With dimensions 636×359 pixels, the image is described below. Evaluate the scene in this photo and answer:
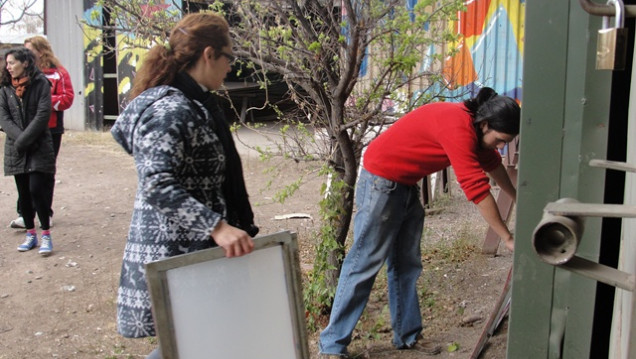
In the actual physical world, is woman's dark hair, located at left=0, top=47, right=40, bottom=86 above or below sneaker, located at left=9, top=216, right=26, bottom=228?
above

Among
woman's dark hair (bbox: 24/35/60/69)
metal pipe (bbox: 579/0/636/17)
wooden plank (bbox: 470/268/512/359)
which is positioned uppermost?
woman's dark hair (bbox: 24/35/60/69)

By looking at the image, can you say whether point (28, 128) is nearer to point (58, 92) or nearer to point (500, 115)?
point (58, 92)

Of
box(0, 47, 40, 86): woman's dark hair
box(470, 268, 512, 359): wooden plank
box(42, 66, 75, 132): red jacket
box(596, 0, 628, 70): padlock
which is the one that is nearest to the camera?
box(596, 0, 628, 70): padlock

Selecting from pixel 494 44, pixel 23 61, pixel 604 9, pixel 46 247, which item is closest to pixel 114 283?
pixel 46 247

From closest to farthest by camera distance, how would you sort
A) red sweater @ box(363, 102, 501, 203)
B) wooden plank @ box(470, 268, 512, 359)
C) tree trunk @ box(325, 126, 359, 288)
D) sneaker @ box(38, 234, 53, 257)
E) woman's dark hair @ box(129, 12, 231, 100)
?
woman's dark hair @ box(129, 12, 231, 100) < red sweater @ box(363, 102, 501, 203) < wooden plank @ box(470, 268, 512, 359) < tree trunk @ box(325, 126, 359, 288) < sneaker @ box(38, 234, 53, 257)

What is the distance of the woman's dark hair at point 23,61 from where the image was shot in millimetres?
6090

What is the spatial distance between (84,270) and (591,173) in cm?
468

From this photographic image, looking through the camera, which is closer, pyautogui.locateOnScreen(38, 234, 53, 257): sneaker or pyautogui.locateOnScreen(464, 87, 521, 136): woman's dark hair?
pyautogui.locateOnScreen(464, 87, 521, 136): woman's dark hair

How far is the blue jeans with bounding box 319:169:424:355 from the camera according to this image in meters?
3.85

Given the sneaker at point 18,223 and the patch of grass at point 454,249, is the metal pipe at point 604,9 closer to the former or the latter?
the patch of grass at point 454,249

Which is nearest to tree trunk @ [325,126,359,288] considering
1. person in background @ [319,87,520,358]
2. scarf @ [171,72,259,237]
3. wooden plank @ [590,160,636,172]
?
person in background @ [319,87,520,358]

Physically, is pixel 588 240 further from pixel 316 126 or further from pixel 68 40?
pixel 68 40

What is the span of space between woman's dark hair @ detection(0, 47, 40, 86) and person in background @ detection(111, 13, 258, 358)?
12.3 ft

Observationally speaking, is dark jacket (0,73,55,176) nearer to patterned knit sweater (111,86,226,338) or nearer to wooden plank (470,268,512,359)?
patterned knit sweater (111,86,226,338)
